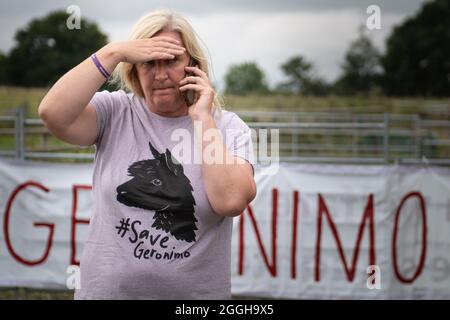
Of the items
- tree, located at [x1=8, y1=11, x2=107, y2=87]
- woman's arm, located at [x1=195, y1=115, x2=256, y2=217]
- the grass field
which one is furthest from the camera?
tree, located at [x1=8, y1=11, x2=107, y2=87]

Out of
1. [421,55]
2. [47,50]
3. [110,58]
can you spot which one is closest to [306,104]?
[110,58]

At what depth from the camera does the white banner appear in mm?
6129

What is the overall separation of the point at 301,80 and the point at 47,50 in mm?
19640

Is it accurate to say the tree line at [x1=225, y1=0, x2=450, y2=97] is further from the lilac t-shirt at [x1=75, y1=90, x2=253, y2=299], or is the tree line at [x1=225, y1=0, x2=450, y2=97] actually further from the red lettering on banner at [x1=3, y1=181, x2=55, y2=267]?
the lilac t-shirt at [x1=75, y1=90, x2=253, y2=299]

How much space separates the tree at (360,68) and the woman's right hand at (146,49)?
4915cm

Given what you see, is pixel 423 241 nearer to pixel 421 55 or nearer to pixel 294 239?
pixel 294 239

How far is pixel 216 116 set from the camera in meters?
2.08

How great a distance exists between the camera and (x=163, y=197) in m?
1.98

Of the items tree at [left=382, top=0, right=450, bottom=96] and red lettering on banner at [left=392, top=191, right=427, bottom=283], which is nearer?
red lettering on banner at [left=392, top=191, right=427, bottom=283]

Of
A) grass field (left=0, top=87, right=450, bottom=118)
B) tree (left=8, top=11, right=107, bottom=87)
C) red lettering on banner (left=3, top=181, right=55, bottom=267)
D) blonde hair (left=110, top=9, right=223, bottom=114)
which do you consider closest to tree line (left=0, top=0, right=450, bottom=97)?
tree (left=8, top=11, right=107, bottom=87)

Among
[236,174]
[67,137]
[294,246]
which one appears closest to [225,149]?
[236,174]

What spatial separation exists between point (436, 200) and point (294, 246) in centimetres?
143

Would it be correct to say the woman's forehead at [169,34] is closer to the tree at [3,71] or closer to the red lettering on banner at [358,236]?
the red lettering on banner at [358,236]
